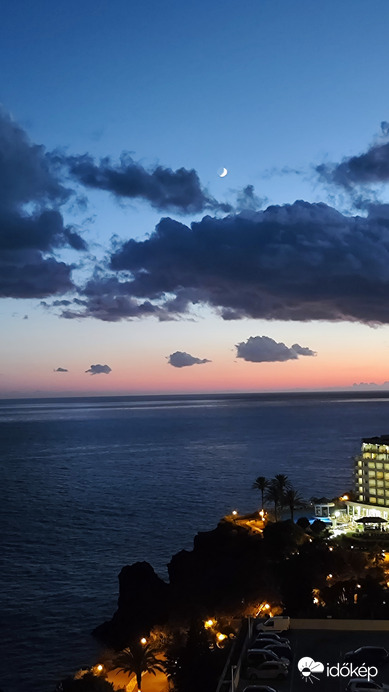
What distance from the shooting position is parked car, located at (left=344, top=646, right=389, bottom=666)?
23.8 m

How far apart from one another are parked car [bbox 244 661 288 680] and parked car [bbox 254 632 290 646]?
2.00 m

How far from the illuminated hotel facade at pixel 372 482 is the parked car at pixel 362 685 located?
56916 mm

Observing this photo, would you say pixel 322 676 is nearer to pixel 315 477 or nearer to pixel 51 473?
pixel 315 477

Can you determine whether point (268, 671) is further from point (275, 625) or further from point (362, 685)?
point (275, 625)

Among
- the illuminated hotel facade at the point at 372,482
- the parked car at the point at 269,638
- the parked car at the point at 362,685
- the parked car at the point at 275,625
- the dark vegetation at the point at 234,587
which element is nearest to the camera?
the parked car at the point at 362,685

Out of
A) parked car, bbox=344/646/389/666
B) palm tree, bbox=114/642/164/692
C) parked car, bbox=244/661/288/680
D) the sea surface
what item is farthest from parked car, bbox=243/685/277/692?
the sea surface

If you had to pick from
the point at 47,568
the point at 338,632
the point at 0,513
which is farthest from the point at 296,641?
the point at 0,513

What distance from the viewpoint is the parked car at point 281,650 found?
2427 centimetres

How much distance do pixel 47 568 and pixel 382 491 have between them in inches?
1677

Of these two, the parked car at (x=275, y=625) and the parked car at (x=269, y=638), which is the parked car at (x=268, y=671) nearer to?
the parked car at (x=269, y=638)

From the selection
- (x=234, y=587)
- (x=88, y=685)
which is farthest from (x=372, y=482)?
(x=88, y=685)

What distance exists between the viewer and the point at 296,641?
86.2ft

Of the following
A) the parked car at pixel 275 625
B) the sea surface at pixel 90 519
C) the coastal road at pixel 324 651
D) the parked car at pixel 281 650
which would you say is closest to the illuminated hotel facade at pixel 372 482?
the sea surface at pixel 90 519

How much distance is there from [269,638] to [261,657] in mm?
1767
